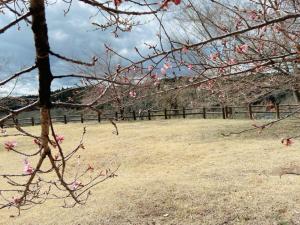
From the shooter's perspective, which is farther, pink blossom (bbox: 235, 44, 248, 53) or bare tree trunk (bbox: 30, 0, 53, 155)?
pink blossom (bbox: 235, 44, 248, 53)

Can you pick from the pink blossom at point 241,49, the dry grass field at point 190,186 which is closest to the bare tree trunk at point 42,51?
the pink blossom at point 241,49

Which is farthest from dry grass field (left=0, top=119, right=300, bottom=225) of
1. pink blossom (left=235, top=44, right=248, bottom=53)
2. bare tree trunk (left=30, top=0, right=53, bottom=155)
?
bare tree trunk (left=30, top=0, right=53, bottom=155)

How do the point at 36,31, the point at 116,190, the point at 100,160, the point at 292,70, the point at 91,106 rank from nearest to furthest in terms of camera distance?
the point at 36,31 → the point at 91,106 → the point at 292,70 → the point at 116,190 → the point at 100,160

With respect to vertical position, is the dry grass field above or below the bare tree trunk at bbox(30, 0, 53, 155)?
below

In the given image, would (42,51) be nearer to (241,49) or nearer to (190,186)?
(241,49)

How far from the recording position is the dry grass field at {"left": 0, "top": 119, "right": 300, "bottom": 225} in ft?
28.7

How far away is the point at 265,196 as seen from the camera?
31.7ft

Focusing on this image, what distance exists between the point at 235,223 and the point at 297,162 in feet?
18.5

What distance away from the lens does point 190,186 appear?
10.8 m

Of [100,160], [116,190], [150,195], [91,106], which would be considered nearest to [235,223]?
[150,195]

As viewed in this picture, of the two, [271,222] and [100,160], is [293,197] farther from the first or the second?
[100,160]

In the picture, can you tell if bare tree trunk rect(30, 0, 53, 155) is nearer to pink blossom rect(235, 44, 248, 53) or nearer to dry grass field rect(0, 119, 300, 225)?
pink blossom rect(235, 44, 248, 53)

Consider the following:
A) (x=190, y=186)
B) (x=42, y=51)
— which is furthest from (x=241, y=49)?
(x=190, y=186)

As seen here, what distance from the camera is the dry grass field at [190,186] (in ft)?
28.7
